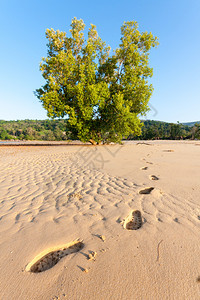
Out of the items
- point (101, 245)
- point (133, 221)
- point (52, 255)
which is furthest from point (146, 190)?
point (52, 255)

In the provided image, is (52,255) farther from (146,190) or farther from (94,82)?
(94,82)

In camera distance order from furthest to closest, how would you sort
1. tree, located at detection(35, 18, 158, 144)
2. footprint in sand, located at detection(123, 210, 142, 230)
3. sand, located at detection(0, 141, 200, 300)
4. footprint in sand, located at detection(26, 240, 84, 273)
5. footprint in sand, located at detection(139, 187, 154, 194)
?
tree, located at detection(35, 18, 158, 144) < footprint in sand, located at detection(139, 187, 154, 194) < footprint in sand, located at detection(123, 210, 142, 230) < footprint in sand, located at detection(26, 240, 84, 273) < sand, located at detection(0, 141, 200, 300)

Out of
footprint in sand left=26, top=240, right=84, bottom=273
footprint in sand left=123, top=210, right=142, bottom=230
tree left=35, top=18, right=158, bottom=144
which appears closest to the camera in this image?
footprint in sand left=26, top=240, right=84, bottom=273

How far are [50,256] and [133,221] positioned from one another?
127 centimetres

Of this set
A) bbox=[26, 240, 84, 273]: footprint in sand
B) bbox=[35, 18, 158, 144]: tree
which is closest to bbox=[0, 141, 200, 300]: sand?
bbox=[26, 240, 84, 273]: footprint in sand

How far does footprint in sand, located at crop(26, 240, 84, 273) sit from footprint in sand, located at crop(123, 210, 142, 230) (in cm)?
75

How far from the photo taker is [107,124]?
16672 millimetres

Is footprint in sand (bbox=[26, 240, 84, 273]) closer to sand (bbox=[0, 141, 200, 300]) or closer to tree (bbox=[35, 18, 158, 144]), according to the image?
sand (bbox=[0, 141, 200, 300])

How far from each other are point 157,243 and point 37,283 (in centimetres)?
133

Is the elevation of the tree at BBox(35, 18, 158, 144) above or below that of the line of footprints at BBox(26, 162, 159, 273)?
above

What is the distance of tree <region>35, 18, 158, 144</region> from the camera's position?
14.5 metres

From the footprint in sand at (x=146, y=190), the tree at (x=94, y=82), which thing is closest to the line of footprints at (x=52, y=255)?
the footprint in sand at (x=146, y=190)

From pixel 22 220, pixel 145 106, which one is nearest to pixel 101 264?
pixel 22 220

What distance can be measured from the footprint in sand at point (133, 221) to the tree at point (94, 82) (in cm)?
1263
